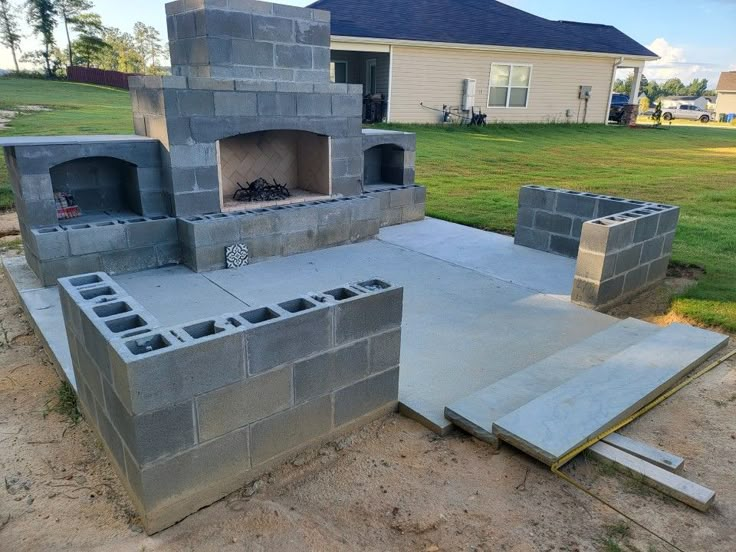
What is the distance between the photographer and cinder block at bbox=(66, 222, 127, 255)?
593cm

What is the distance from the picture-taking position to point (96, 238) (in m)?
6.07

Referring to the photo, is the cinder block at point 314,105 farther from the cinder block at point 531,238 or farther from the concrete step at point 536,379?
the concrete step at point 536,379

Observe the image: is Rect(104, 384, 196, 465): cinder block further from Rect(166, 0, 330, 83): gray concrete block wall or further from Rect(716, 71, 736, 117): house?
Rect(716, 71, 736, 117): house

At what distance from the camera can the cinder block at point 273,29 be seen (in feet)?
22.1

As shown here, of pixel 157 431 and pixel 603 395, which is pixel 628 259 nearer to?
pixel 603 395

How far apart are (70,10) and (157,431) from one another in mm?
54652

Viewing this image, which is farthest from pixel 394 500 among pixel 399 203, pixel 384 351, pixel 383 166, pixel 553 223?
pixel 383 166

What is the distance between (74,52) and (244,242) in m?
50.3

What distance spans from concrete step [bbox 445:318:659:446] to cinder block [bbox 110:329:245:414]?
4.99 ft

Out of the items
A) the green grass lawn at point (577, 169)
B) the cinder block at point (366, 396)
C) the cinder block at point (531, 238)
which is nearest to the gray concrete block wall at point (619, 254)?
the green grass lawn at point (577, 169)

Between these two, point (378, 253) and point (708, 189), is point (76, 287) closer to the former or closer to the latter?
point (378, 253)

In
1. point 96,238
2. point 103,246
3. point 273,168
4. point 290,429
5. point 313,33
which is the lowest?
point 290,429

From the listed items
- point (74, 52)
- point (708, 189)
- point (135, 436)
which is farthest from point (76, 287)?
point (74, 52)

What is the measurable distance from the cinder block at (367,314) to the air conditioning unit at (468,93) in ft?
62.5
